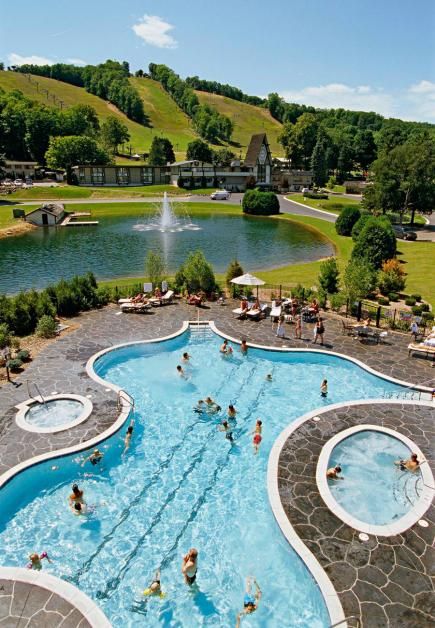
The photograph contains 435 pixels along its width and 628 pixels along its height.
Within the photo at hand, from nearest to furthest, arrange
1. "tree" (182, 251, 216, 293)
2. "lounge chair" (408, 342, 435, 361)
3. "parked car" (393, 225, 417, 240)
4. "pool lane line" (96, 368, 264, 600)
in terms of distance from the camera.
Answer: "pool lane line" (96, 368, 264, 600) → "lounge chair" (408, 342, 435, 361) → "tree" (182, 251, 216, 293) → "parked car" (393, 225, 417, 240)

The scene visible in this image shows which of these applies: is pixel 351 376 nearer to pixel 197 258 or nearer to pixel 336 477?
pixel 336 477

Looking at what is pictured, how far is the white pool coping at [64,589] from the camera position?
31.5 feet

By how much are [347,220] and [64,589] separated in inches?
2294

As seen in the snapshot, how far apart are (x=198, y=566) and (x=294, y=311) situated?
1827cm

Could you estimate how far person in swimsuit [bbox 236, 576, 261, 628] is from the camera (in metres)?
10.2

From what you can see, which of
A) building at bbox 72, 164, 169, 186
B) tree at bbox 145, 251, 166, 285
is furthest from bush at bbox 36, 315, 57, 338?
building at bbox 72, 164, 169, 186

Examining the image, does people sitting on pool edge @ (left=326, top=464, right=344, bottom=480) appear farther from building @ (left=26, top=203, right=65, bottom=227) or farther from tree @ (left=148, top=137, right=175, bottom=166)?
tree @ (left=148, top=137, right=175, bottom=166)

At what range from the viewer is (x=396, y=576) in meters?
10.6

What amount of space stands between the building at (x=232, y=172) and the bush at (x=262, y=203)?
33.0 metres

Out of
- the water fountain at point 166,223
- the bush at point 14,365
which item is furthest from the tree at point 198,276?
the water fountain at point 166,223

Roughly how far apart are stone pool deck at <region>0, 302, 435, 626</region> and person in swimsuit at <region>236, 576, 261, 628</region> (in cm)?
228

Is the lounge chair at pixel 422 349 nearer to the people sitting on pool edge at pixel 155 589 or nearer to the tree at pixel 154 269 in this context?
the people sitting on pool edge at pixel 155 589

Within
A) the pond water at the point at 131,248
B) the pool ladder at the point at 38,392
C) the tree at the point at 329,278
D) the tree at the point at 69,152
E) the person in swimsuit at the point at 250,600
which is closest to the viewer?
the person in swimsuit at the point at 250,600

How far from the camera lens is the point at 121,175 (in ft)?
380
